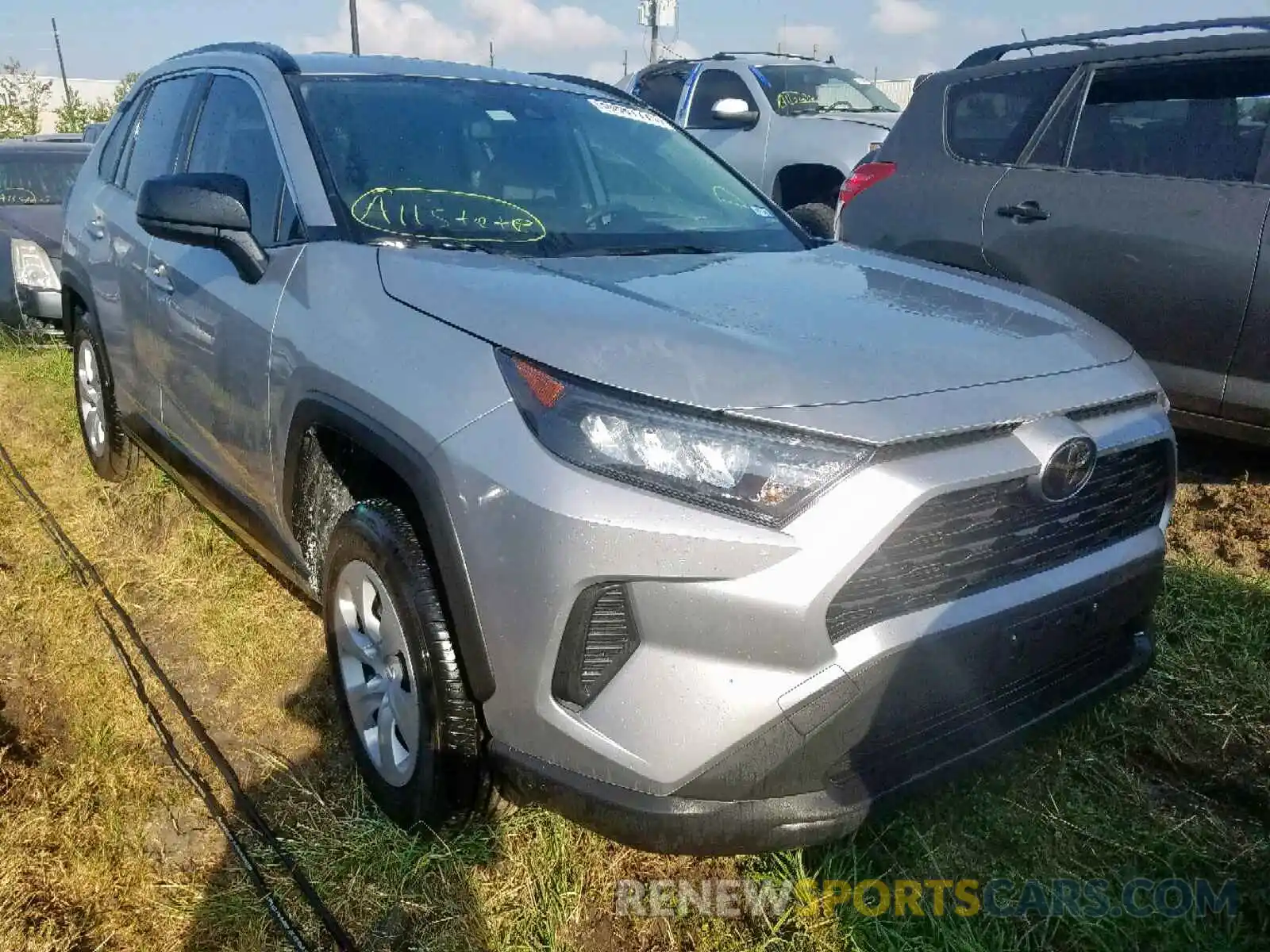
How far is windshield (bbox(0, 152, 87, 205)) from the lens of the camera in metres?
7.35

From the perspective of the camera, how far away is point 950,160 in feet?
15.5

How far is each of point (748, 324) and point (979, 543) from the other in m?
0.57

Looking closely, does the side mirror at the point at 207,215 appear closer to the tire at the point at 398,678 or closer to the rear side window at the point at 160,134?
the tire at the point at 398,678

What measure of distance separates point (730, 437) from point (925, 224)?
130 inches

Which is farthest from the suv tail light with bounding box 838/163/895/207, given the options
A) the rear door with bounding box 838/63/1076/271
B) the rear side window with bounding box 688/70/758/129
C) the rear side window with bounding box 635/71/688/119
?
the rear side window with bounding box 635/71/688/119

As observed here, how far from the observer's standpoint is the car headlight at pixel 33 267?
6.59 m

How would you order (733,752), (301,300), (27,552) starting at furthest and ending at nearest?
(27,552) < (301,300) < (733,752)

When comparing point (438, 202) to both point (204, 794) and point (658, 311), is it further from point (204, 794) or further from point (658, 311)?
point (204, 794)

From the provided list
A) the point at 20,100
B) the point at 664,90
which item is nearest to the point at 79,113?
the point at 20,100

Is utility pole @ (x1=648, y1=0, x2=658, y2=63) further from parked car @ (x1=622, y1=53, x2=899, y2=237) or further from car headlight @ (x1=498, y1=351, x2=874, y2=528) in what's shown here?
car headlight @ (x1=498, y1=351, x2=874, y2=528)

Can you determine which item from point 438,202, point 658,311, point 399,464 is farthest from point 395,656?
point 438,202

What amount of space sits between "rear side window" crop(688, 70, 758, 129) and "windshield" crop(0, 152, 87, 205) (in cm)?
486

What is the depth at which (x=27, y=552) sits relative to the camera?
3900 millimetres

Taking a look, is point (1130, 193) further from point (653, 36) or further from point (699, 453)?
point (653, 36)
